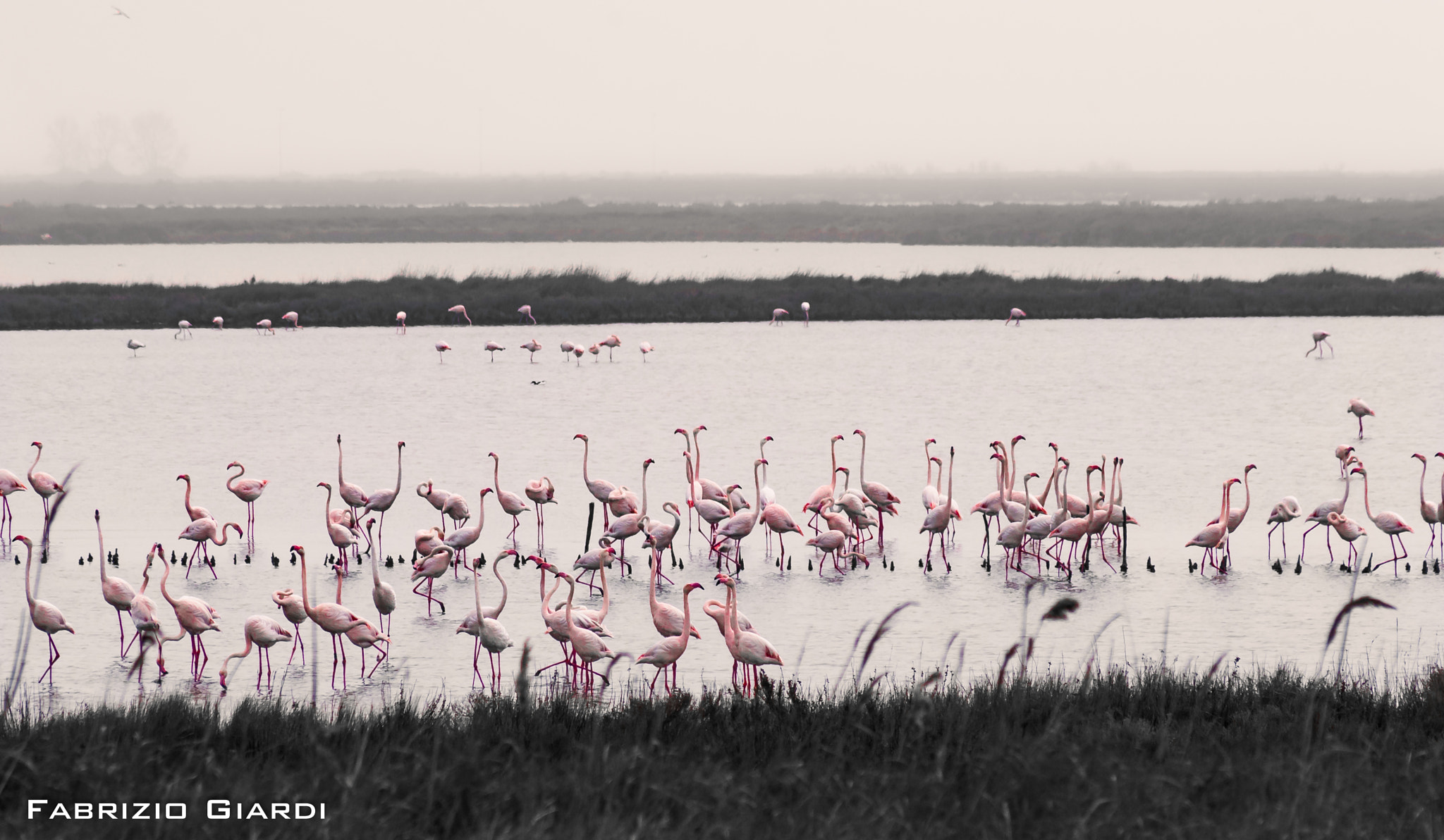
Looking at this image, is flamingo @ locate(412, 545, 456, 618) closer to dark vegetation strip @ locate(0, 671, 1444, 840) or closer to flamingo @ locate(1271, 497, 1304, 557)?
dark vegetation strip @ locate(0, 671, 1444, 840)

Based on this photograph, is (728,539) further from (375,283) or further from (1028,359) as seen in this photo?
(375,283)

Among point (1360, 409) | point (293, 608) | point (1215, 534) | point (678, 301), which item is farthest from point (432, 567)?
point (678, 301)

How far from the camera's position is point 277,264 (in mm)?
57375

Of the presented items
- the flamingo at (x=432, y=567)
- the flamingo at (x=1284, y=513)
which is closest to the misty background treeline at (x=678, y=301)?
the flamingo at (x=1284, y=513)

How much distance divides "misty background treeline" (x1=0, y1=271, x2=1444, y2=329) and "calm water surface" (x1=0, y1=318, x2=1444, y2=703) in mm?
1671

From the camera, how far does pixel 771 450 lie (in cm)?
1672

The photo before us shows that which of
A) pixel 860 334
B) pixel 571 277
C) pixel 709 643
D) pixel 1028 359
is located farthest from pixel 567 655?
pixel 571 277

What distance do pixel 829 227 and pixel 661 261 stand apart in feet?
85.7

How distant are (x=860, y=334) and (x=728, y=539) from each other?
19.0 meters

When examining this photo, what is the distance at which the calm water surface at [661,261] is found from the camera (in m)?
48.8

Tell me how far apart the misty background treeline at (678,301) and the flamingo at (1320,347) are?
271 inches

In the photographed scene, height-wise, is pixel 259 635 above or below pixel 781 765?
below

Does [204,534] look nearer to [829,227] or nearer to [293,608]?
[293,608]

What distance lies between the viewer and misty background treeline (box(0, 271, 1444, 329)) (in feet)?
109
